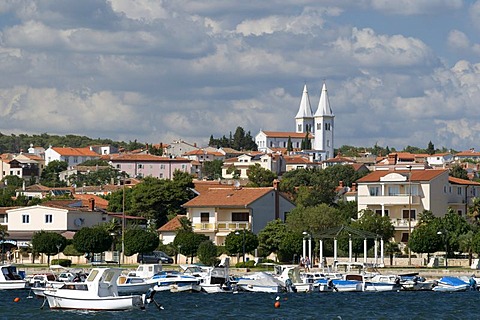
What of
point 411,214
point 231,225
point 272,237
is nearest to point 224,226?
point 231,225

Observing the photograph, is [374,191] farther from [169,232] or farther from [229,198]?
[169,232]

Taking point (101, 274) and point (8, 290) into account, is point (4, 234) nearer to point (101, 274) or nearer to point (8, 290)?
point (8, 290)

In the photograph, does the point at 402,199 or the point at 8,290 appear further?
the point at 402,199

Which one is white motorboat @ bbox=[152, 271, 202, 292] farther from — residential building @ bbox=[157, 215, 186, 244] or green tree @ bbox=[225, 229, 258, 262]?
residential building @ bbox=[157, 215, 186, 244]

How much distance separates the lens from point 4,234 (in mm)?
102312

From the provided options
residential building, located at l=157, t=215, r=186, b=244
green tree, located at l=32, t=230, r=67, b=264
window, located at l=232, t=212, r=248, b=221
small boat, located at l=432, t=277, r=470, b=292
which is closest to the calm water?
small boat, located at l=432, t=277, r=470, b=292

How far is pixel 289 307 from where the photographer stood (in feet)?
205

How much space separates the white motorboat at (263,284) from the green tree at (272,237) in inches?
719

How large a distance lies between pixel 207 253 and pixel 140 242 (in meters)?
5.61

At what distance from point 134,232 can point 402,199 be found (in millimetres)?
26284

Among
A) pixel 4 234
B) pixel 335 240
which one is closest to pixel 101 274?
pixel 335 240

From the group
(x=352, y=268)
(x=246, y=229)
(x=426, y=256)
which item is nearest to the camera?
(x=352, y=268)

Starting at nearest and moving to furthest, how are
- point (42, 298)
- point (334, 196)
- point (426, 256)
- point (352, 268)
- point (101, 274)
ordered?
point (101, 274) → point (42, 298) → point (352, 268) → point (426, 256) → point (334, 196)

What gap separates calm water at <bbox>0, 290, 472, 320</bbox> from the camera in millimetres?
56844
